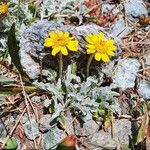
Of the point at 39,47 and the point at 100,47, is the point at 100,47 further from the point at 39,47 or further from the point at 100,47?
the point at 39,47

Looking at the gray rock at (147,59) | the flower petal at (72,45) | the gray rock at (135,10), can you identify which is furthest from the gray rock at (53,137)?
the gray rock at (135,10)

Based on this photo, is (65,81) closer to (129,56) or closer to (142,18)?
(129,56)

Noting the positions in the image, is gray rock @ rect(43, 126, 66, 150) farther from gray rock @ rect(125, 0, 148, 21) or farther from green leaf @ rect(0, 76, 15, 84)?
gray rock @ rect(125, 0, 148, 21)

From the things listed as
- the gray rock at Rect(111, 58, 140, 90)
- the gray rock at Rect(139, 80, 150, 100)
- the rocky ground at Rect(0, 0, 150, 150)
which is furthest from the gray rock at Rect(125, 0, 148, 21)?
the gray rock at Rect(139, 80, 150, 100)

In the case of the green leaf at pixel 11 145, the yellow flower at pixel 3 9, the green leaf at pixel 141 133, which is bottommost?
the green leaf at pixel 11 145

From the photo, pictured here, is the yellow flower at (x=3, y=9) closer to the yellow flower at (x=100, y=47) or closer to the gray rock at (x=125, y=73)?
the yellow flower at (x=100, y=47)

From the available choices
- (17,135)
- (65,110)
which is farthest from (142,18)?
(17,135)

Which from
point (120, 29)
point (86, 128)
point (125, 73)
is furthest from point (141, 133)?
point (120, 29)
